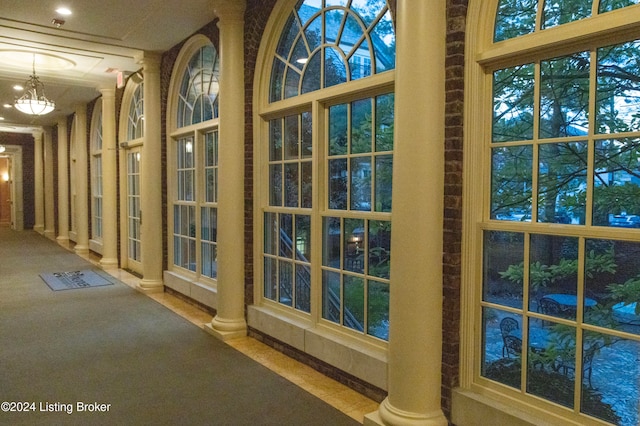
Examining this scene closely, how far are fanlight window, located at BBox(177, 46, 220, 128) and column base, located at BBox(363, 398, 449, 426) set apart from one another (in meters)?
3.83

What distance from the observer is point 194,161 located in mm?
5996

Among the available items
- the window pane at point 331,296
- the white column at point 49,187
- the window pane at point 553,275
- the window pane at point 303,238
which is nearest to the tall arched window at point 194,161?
the window pane at point 303,238

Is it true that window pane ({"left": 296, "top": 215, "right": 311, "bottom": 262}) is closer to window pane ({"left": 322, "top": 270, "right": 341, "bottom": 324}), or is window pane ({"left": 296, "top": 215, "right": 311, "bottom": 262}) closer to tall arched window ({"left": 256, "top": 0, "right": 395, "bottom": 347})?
tall arched window ({"left": 256, "top": 0, "right": 395, "bottom": 347})

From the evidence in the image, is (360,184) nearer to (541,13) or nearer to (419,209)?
(419,209)

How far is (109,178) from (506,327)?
7.58m

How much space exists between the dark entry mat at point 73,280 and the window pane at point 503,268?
6.19 metres

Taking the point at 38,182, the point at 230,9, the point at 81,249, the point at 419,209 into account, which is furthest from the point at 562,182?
the point at 38,182

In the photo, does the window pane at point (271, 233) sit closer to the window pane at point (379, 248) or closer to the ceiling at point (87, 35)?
the window pane at point (379, 248)

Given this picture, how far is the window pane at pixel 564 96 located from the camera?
2365 millimetres

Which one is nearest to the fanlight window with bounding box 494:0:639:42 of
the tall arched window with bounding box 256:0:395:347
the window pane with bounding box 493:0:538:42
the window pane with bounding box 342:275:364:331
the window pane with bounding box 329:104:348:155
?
the window pane with bounding box 493:0:538:42

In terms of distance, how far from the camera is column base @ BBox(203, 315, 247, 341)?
15.2ft

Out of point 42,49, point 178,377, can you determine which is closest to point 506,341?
point 178,377

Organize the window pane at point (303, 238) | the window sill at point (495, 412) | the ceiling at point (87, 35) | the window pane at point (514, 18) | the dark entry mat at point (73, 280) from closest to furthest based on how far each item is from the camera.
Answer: the window sill at point (495, 412) < the window pane at point (514, 18) < the window pane at point (303, 238) < the ceiling at point (87, 35) < the dark entry mat at point (73, 280)

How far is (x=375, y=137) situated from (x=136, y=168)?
5.77 m
